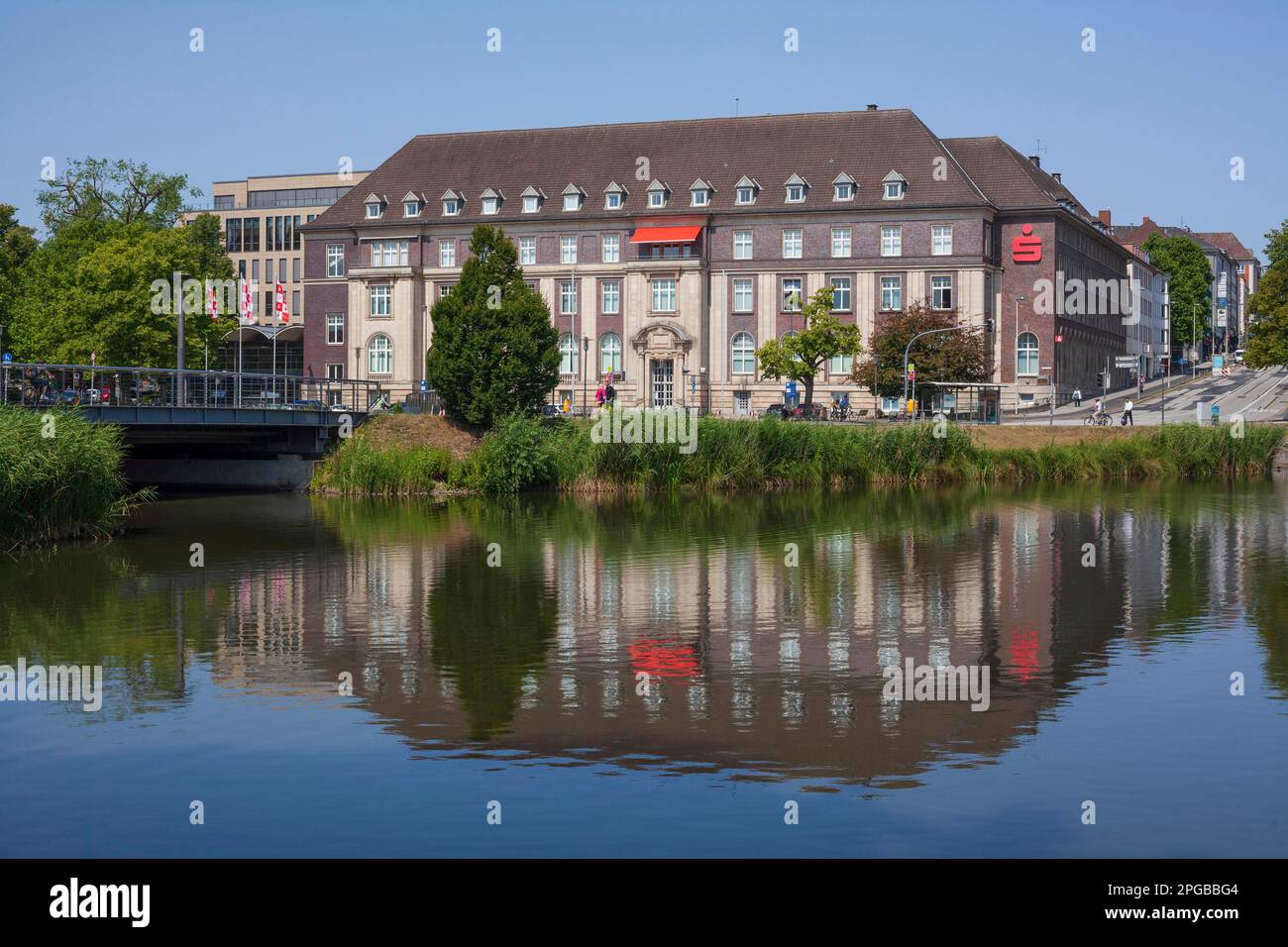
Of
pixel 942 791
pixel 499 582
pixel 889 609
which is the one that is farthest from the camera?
pixel 499 582

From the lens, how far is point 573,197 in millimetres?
94188

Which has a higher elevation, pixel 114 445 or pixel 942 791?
pixel 114 445

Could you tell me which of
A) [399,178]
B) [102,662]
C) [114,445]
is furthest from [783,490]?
[399,178]

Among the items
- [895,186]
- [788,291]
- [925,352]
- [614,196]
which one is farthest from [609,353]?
[925,352]

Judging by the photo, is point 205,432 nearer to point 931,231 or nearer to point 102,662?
point 102,662

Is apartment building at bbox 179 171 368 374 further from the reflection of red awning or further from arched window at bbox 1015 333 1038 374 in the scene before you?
arched window at bbox 1015 333 1038 374

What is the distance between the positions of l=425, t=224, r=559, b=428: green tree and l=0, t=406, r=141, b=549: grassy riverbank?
868 inches

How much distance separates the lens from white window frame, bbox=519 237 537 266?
312 ft

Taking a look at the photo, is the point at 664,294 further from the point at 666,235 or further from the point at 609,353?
the point at 609,353

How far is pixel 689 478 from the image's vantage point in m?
54.5

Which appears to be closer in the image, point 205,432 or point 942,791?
point 942,791

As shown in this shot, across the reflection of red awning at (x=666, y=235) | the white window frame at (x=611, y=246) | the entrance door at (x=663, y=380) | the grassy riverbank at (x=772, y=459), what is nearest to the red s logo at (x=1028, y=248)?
the reflection of red awning at (x=666, y=235)

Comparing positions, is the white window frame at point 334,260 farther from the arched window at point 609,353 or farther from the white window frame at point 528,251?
the arched window at point 609,353

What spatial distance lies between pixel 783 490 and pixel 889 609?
31030mm
